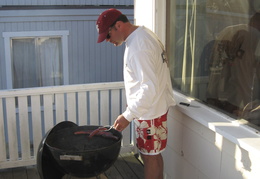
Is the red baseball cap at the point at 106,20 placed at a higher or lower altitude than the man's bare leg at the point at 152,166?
higher

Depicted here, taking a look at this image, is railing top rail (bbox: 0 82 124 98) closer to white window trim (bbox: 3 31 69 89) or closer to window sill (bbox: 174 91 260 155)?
window sill (bbox: 174 91 260 155)

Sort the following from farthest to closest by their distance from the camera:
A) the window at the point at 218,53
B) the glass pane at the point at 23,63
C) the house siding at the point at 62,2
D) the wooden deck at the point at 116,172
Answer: the glass pane at the point at 23,63 → the house siding at the point at 62,2 → the wooden deck at the point at 116,172 → the window at the point at 218,53

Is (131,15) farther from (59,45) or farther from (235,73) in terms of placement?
(235,73)

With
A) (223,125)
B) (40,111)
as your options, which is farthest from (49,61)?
(223,125)

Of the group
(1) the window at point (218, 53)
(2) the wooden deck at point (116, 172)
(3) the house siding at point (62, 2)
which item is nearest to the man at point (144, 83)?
(1) the window at point (218, 53)

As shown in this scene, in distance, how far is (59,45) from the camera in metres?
5.66

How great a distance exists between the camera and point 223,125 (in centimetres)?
213

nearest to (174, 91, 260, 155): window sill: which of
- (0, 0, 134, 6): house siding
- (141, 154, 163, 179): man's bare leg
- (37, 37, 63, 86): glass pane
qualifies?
(141, 154, 163, 179): man's bare leg

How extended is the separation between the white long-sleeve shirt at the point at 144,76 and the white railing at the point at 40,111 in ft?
3.85

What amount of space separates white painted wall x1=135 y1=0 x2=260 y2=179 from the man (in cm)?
25

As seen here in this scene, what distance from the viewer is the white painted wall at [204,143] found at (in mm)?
1901

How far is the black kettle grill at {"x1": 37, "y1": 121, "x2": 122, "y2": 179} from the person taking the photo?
6.96 feet

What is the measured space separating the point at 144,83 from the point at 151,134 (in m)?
0.44

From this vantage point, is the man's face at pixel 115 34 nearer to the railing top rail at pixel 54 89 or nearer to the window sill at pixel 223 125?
the window sill at pixel 223 125
